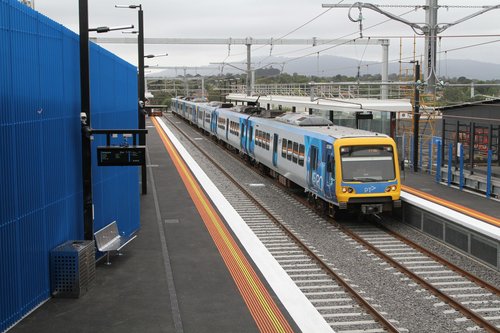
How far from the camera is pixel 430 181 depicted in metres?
24.1

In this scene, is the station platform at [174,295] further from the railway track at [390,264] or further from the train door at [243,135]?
the train door at [243,135]

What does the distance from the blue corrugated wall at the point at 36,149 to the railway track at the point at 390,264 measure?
4538mm

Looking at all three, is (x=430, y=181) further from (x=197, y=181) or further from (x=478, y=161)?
(x=197, y=181)

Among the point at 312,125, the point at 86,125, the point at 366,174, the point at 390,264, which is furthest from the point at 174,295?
the point at 312,125

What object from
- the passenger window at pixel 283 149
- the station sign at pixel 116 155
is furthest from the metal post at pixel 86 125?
the passenger window at pixel 283 149

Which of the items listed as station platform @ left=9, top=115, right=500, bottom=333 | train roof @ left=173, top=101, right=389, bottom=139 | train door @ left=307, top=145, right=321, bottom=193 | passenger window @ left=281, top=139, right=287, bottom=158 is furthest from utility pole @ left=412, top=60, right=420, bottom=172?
station platform @ left=9, top=115, right=500, bottom=333

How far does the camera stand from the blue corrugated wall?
9.23 m

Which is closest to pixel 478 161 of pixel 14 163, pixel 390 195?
pixel 390 195

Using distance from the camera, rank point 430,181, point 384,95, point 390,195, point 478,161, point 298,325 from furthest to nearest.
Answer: point 384,95
point 430,181
point 478,161
point 390,195
point 298,325

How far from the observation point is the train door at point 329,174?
1750cm

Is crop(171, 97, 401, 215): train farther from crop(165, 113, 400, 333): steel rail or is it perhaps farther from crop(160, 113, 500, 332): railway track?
crop(165, 113, 400, 333): steel rail

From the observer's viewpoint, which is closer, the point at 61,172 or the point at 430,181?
the point at 61,172

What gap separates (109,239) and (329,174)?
6.50m

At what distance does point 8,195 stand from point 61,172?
2212mm
